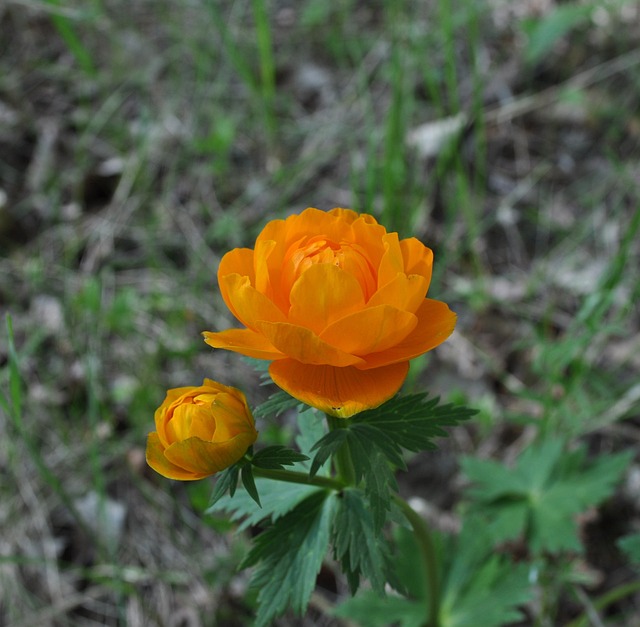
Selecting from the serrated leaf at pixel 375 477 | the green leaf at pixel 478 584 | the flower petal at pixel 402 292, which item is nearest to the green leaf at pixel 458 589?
the green leaf at pixel 478 584

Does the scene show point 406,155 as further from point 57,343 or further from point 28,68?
point 28,68

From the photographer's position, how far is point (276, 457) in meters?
0.93

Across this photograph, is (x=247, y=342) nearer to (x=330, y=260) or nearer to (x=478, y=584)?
(x=330, y=260)

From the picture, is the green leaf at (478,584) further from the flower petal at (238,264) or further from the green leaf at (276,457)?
the flower petal at (238,264)

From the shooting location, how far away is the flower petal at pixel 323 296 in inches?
32.8

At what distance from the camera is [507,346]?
2314 millimetres

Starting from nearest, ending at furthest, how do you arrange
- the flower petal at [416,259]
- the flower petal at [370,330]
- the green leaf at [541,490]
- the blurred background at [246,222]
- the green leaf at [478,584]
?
1. the flower petal at [370,330]
2. the flower petal at [416,259]
3. the green leaf at [478,584]
4. the green leaf at [541,490]
5. the blurred background at [246,222]

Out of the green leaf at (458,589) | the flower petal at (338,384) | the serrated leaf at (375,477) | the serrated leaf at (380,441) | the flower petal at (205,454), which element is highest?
the flower petal at (338,384)

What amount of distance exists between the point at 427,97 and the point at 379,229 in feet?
7.24

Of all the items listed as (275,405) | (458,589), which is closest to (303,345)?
(275,405)

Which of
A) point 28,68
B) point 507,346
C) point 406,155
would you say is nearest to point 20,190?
point 28,68

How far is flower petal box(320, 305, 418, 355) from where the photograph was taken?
82cm

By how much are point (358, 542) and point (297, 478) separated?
5.1 inches

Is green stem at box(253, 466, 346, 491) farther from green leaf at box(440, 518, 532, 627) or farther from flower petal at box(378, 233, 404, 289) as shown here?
green leaf at box(440, 518, 532, 627)
